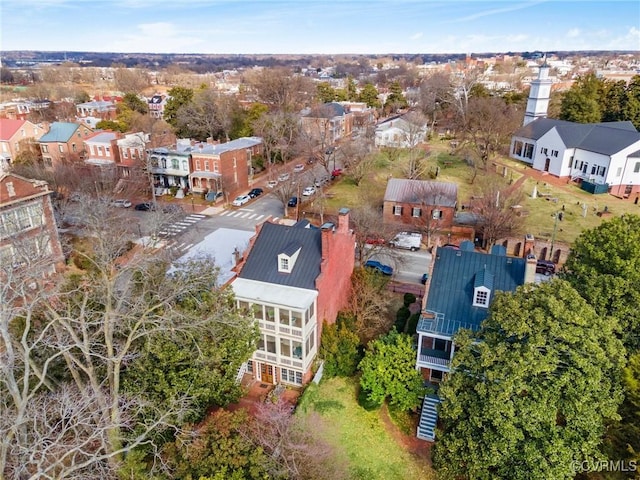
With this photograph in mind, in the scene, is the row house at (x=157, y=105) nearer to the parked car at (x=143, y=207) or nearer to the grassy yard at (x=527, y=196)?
the parked car at (x=143, y=207)

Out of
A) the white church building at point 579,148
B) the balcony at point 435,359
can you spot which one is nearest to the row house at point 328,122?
the white church building at point 579,148

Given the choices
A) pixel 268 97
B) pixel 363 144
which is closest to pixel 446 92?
pixel 268 97

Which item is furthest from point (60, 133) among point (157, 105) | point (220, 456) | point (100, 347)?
point (220, 456)

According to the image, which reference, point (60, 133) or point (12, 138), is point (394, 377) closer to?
point (60, 133)

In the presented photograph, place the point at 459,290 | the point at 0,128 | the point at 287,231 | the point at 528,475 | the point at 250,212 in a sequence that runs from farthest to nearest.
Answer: the point at 0,128, the point at 250,212, the point at 287,231, the point at 459,290, the point at 528,475

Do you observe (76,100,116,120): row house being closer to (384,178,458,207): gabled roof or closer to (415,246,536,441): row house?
(384,178,458,207): gabled roof

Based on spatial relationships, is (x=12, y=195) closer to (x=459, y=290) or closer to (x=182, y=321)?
(x=182, y=321)

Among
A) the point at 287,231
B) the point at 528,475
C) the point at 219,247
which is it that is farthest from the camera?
the point at 219,247
